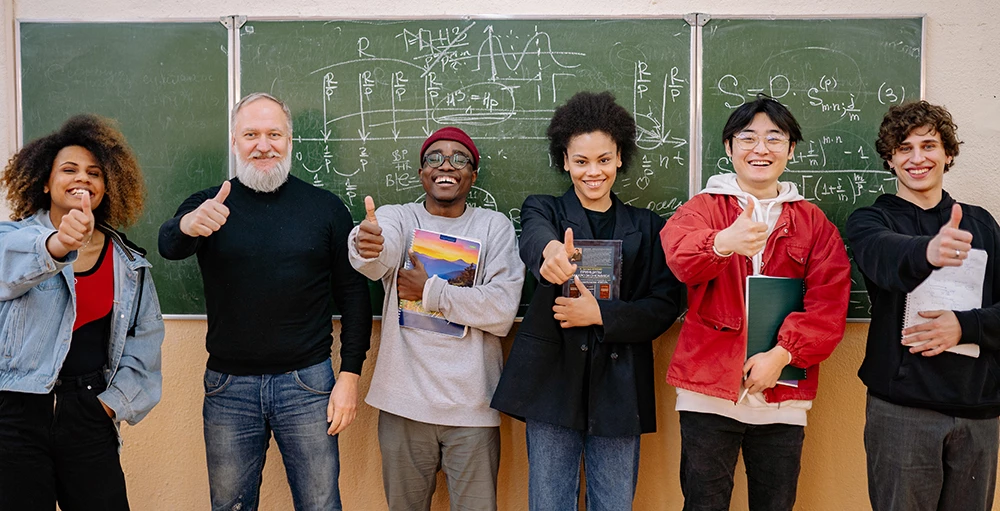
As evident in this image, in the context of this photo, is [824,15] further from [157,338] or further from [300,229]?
[157,338]

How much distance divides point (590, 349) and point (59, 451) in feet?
5.60

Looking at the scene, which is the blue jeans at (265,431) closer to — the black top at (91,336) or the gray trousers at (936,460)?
the black top at (91,336)

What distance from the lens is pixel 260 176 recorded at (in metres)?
2.35

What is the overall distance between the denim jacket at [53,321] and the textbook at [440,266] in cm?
88

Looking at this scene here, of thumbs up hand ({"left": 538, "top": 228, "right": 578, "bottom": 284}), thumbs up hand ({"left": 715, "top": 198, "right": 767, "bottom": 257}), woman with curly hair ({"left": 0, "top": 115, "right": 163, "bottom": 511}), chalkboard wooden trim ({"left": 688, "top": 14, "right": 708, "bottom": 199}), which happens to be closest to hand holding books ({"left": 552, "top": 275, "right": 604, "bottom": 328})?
thumbs up hand ({"left": 538, "top": 228, "right": 578, "bottom": 284})

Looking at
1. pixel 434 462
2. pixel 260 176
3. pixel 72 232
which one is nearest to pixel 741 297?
pixel 434 462

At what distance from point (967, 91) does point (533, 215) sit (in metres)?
2.01

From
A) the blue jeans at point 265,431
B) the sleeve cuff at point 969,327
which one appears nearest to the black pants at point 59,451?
the blue jeans at point 265,431

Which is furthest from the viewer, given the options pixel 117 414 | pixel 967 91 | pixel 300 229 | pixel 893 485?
pixel 967 91

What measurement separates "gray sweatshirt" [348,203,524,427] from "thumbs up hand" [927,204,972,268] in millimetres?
1324

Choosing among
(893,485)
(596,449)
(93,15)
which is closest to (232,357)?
(596,449)

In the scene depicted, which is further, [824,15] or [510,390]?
[824,15]

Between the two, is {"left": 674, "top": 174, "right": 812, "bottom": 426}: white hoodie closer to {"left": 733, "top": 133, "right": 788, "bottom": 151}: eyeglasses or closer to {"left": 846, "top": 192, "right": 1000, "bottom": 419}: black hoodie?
{"left": 733, "top": 133, "right": 788, "bottom": 151}: eyeglasses

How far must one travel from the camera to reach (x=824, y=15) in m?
2.78
